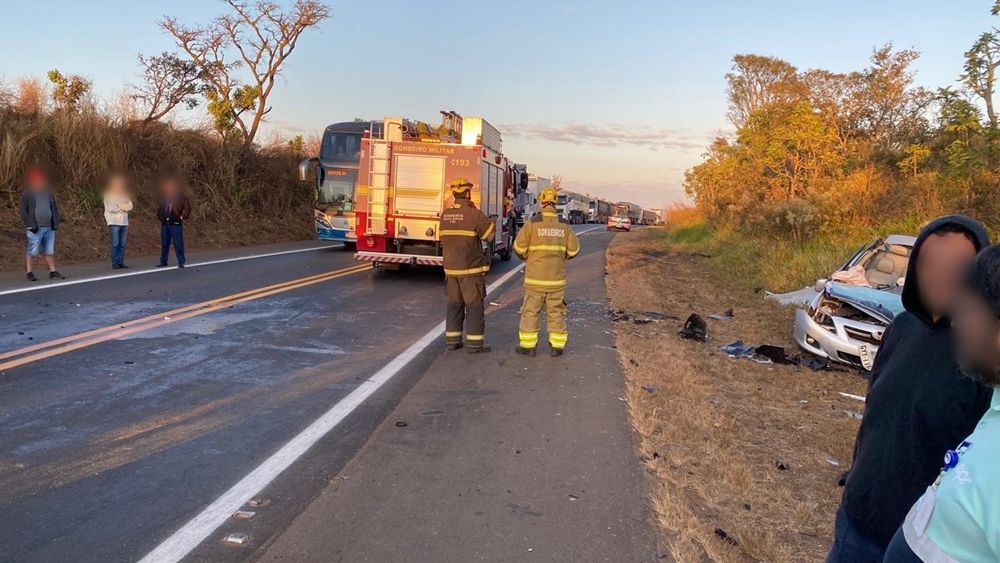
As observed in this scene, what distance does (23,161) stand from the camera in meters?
17.0

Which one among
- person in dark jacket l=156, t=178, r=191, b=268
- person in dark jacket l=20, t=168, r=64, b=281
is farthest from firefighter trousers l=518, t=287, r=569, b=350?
person in dark jacket l=156, t=178, r=191, b=268

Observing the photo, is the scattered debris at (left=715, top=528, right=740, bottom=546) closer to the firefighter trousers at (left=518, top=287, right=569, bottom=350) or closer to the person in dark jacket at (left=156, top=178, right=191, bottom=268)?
the firefighter trousers at (left=518, top=287, right=569, bottom=350)

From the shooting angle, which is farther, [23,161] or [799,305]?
[23,161]

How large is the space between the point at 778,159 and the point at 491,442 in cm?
2015

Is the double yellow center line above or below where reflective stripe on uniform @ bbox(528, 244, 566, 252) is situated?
below

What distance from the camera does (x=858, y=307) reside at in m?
7.84

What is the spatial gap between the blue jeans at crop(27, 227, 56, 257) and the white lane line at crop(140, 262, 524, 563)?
836cm

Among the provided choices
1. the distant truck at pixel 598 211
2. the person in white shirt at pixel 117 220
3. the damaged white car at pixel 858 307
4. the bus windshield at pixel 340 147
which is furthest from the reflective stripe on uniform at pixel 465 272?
the distant truck at pixel 598 211

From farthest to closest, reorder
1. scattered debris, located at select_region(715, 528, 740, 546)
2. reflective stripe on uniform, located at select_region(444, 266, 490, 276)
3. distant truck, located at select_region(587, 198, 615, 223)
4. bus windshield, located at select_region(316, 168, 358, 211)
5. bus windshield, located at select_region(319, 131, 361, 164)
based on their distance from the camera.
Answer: distant truck, located at select_region(587, 198, 615, 223) < bus windshield, located at select_region(319, 131, 361, 164) < bus windshield, located at select_region(316, 168, 358, 211) < reflective stripe on uniform, located at select_region(444, 266, 490, 276) < scattered debris, located at select_region(715, 528, 740, 546)

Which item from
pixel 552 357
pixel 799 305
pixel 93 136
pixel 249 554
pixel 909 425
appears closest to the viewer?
pixel 909 425

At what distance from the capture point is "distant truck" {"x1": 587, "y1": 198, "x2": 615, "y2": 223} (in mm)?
86625

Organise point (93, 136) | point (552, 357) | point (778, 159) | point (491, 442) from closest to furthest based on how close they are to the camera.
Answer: point (491, 442) → point (552, 357) → point (93, 136) → point (778, 159)

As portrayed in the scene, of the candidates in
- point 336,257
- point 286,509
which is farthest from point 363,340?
point 336,257

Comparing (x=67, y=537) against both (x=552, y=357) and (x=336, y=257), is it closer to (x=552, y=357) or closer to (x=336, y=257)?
(x=552, y=357)
